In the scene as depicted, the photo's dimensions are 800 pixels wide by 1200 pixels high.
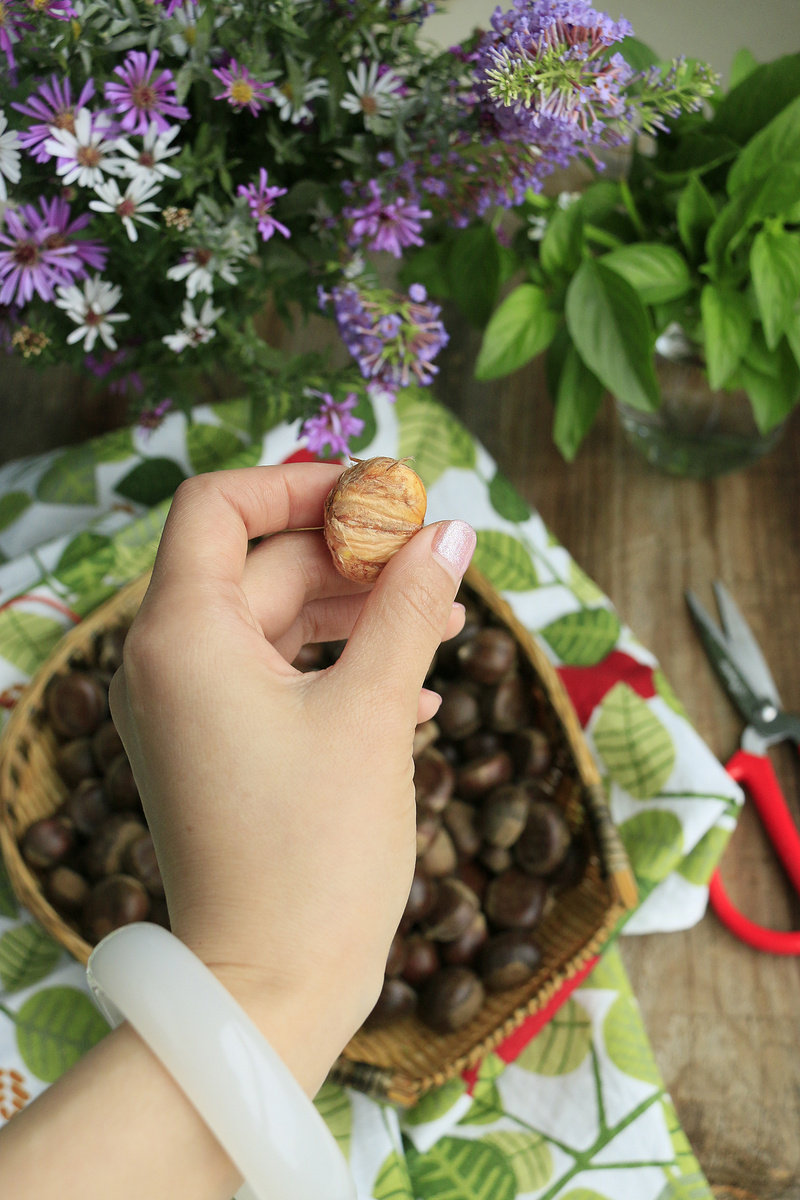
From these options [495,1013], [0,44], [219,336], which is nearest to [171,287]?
[219,336]

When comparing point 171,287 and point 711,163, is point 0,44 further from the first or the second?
point 711,163

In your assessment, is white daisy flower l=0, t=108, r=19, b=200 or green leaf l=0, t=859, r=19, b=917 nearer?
white daisy flower l=0, t=108, r=19, b=200

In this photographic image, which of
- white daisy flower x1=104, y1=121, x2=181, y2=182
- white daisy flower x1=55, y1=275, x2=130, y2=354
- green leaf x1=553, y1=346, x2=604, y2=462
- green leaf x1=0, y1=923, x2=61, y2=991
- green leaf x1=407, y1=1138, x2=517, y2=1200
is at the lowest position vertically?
green leaf x1=407, y1=1138, x2=517, y2=1200

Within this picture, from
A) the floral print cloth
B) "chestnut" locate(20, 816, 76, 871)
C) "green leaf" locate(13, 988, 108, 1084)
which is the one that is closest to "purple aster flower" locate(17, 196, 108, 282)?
the floral print cloth

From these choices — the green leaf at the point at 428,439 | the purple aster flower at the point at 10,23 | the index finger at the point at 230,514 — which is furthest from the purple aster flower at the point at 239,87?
the green leaf at the point at 428,439

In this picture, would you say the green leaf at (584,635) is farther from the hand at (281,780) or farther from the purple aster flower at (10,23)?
the purple aster flower at (10,23)

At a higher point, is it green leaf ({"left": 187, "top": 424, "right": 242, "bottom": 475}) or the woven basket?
green leaf ({"left": 187, "top": 424, "right": 242, "bottom": 475})

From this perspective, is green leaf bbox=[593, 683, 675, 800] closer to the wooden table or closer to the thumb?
the wooden table

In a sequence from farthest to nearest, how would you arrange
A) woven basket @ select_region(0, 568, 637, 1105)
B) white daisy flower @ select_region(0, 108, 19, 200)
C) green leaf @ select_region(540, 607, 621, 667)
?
green leaf @ select_region(540, 607, 621, 667) < woven basket @ select_region(0, 568, 637, 1105) < white daisy flower @ select_region(0, 108, 19, 200)
